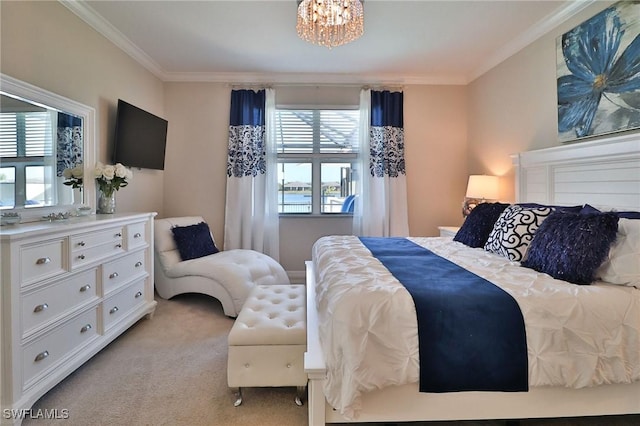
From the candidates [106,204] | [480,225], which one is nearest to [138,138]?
[106,204]

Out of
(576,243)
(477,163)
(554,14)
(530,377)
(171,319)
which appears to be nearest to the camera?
(530,377)

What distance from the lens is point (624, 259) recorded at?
1560 mm

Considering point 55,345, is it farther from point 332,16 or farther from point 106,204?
point 332,16

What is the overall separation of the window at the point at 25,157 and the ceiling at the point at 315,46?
1091mm

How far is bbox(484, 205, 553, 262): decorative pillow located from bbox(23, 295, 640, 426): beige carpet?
95 centimetres

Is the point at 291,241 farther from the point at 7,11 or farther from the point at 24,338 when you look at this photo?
the point at 7,11

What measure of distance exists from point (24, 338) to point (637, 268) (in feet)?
9.99

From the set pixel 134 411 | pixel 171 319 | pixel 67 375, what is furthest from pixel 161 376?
pixel 171 319

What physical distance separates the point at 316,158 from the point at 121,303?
278 cm

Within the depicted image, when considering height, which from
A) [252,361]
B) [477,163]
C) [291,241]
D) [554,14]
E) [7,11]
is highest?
[554,14]

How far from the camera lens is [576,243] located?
5.38 ft

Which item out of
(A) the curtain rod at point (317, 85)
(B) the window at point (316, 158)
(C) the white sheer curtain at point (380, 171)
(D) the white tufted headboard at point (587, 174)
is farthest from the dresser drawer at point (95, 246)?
(D) the white tufted headboard at point (587, 174)

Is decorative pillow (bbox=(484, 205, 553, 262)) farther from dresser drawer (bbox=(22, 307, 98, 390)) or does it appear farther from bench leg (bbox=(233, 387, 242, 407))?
dresser drawer (bbox=(22, 307, 98, 390))

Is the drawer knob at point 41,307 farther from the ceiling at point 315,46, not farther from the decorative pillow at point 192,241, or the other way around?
the ceiling at point 315,46
